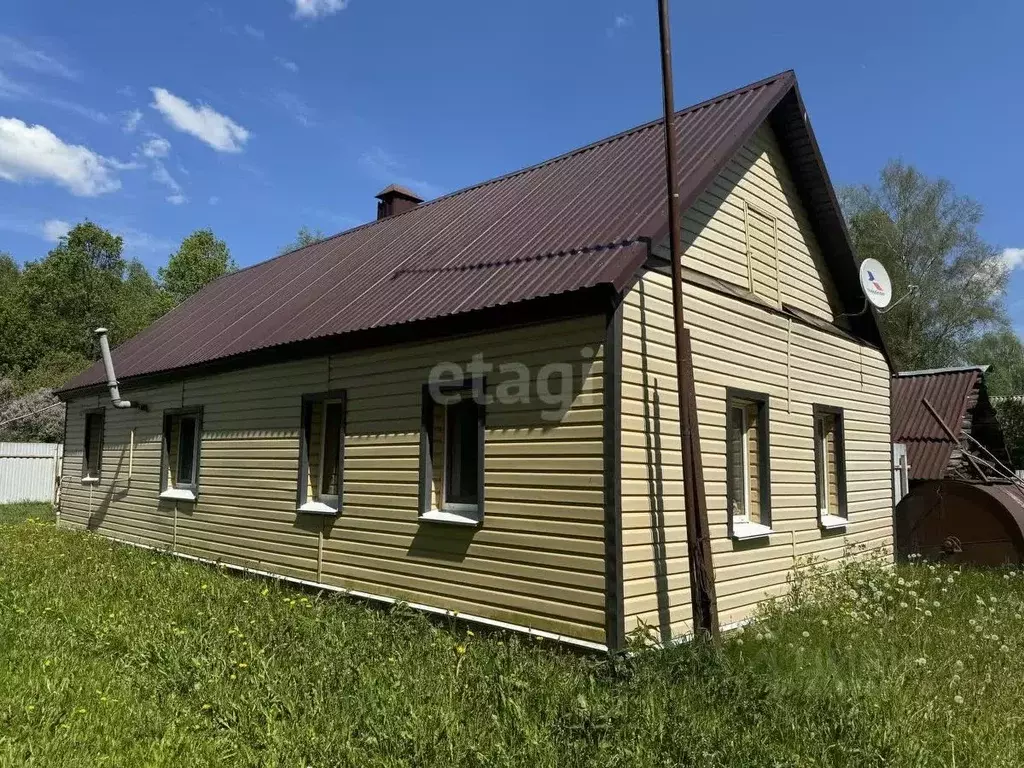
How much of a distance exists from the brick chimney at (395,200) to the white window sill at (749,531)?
34.1 feet

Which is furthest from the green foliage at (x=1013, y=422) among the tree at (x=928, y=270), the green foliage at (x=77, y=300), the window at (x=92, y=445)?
the green foliage at (x=77, y=300)

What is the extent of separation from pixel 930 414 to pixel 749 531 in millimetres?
9196

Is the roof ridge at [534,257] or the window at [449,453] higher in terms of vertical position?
the roof ridge at [534,257]

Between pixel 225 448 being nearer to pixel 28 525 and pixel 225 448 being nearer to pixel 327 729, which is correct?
pixel 327 729

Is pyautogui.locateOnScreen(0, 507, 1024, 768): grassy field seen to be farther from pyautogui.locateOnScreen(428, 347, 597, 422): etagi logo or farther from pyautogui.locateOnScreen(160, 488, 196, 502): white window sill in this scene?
pyautogui.locateOnScreen(160, 488, 196, 502): white window sill

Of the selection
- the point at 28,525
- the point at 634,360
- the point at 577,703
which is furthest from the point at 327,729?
the point at 28,525

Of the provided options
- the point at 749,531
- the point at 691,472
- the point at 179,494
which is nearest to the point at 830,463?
the point at 749,531

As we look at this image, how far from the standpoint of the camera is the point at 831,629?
6.91 meters

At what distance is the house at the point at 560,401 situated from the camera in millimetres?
6582

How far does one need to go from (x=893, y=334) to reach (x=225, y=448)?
30399 mm

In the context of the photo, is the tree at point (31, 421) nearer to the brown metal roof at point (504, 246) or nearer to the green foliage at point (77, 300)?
the green foliage at point (77, 300)

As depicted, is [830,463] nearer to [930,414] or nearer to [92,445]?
[930,414]

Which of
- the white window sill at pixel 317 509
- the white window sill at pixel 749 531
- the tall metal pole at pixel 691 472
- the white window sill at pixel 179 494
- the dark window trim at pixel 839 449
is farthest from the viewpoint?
the white window sill at pixel 179 494

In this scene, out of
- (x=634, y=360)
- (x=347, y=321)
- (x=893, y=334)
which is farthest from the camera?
(x=893, y=334)
